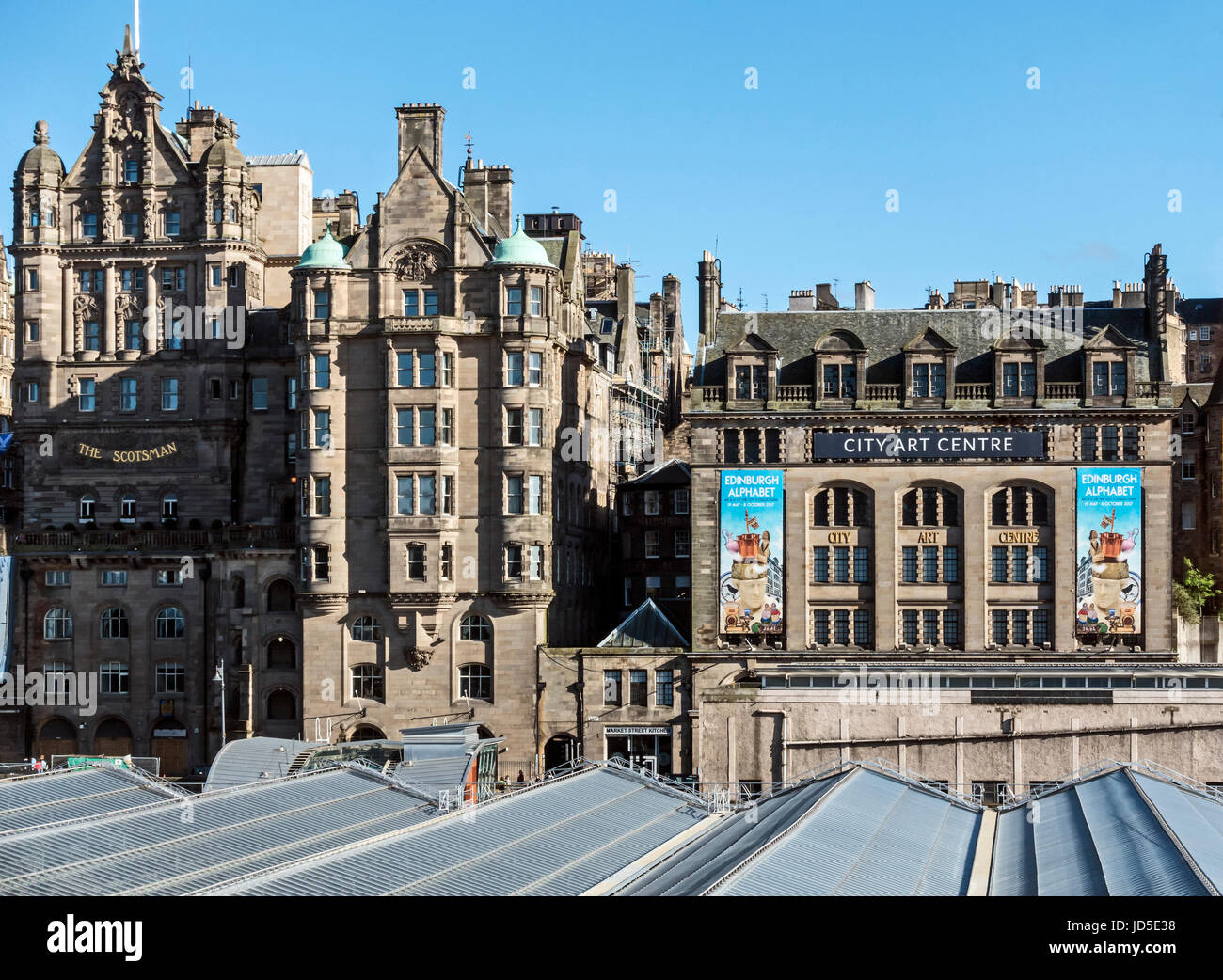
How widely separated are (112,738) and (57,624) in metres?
8.30

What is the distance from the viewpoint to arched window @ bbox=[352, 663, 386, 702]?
318 ft

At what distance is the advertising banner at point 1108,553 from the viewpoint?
93.1 meters

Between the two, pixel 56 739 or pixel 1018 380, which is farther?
pixel 56 739

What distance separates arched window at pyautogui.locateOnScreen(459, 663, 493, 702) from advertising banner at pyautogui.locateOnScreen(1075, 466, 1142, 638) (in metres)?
35.2

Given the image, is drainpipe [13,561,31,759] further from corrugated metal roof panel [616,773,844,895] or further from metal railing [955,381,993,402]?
metal railing [955,381,993,402]

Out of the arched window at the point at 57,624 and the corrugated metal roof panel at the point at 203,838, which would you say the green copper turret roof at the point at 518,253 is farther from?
the corrugated metal roof panel at the point at 203,838

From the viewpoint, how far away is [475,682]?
96.3 m

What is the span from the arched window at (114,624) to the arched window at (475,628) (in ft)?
75.8

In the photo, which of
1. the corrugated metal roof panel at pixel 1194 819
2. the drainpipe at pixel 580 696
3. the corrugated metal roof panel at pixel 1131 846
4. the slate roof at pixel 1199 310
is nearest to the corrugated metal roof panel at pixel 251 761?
the drainpipe at pixel 580 696

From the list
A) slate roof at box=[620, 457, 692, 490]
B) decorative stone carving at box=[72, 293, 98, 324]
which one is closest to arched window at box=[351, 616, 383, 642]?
slate roof at box=[620, 457, 692, 490]

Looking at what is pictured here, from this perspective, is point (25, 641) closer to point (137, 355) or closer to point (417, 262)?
point (137, 355)

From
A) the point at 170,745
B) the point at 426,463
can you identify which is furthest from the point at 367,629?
the point at 170,745

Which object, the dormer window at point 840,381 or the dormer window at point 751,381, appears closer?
the dormer window at point 751,381
